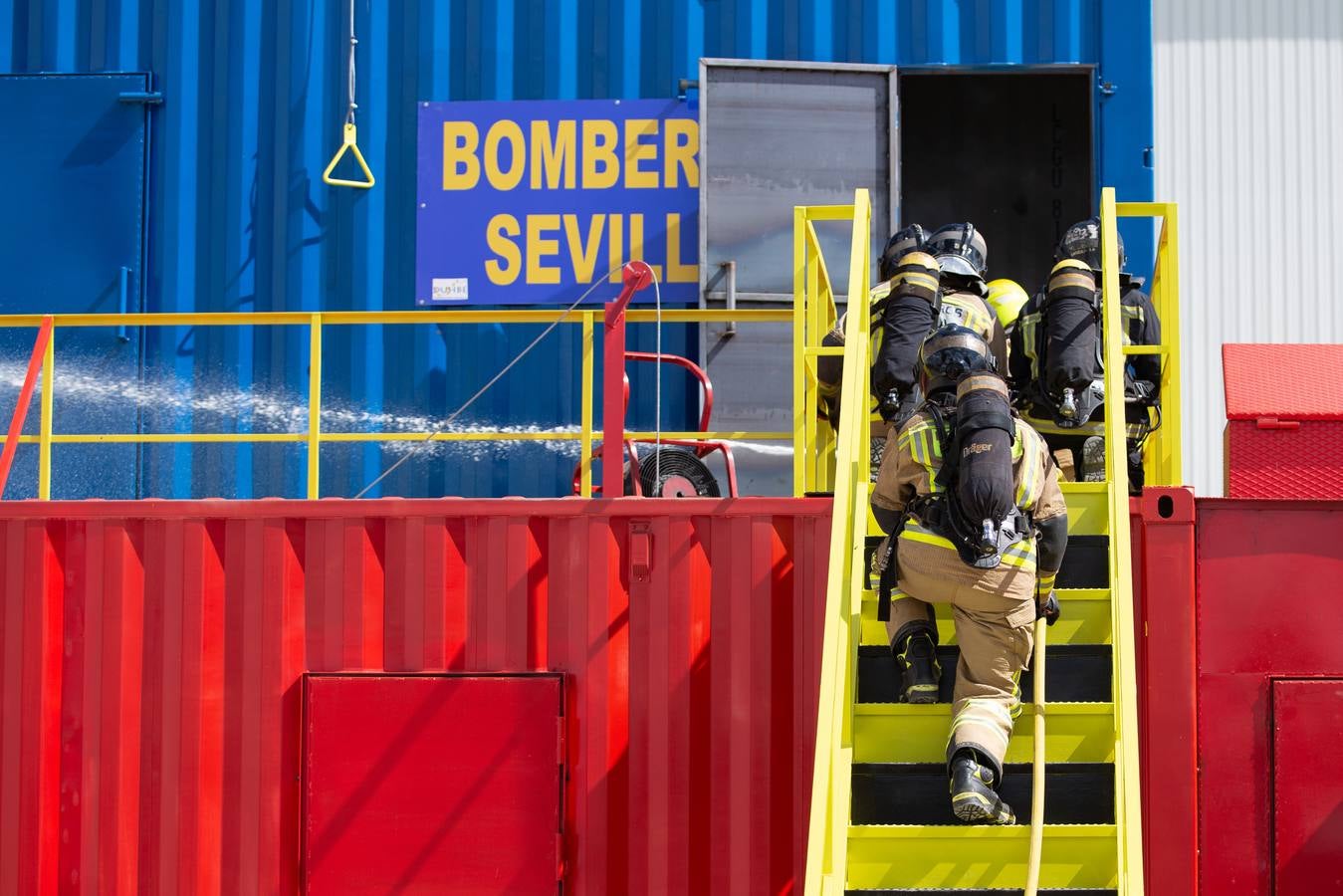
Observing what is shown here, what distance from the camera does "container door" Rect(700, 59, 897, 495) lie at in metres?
10.6

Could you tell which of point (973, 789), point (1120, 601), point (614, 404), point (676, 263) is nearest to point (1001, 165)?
point (676, 263)

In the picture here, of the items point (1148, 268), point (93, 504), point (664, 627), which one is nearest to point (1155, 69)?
point (1148, 268)

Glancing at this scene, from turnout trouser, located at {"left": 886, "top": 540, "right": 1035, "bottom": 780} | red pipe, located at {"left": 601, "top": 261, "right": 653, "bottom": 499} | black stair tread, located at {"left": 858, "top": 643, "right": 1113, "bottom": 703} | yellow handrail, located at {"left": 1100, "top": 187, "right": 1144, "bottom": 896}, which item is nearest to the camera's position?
yellow handrail, located at {"left": 1100, "top": 187, "right": 1144, "bottom": 896}

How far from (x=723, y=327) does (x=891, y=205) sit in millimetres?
1385

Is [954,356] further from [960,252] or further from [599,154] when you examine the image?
[599,154]

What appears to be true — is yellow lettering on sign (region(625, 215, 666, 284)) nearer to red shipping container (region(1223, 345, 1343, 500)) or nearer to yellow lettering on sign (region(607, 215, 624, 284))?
yellow lettering on sign (region(607, 215, 624, 284))

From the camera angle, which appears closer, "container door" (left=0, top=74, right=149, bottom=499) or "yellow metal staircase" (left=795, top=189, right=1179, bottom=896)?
"yellow metal staircase" (left=795, top=189, right=1179, bottom=896)

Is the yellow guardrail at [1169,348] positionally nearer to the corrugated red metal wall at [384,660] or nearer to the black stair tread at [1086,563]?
the black stair tread at [1086,563]

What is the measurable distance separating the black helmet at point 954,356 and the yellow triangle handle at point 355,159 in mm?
5220

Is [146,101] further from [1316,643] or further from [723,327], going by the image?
[1316,643]

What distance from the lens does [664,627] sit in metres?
7.18

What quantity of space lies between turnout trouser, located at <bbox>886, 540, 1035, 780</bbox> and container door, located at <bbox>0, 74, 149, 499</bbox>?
6.73 metres

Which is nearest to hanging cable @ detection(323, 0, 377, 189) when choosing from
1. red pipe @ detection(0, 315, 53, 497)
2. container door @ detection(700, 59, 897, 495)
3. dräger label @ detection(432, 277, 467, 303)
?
dräger label @ detection(432, 277, 467, 303)

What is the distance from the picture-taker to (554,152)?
10953 mm
